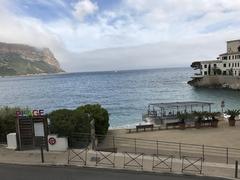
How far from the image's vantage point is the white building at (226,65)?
382 feet

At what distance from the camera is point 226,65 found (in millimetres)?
120625

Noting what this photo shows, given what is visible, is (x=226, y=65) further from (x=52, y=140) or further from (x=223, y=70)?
(x=52, y=140)

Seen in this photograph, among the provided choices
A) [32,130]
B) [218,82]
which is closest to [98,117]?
[32,130]

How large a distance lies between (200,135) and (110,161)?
43.8 feet

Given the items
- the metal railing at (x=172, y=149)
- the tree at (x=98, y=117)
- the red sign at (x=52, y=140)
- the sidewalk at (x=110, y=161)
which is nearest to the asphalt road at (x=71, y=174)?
the sidewalk at (x=110, y=161)

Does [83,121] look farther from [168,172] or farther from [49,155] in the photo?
[168,172]

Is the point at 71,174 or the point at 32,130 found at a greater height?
the point at 32,130

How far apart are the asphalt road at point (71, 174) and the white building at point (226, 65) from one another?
101 m

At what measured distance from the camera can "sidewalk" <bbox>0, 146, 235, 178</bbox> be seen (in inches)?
762

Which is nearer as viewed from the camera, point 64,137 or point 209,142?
point 64,137

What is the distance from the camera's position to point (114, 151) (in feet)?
77.5

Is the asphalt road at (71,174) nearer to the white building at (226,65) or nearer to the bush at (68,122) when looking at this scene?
the bush at (68,122)

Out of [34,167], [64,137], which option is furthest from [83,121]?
[34,167]

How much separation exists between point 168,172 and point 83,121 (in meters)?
7.66
